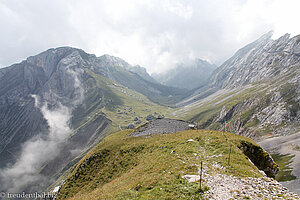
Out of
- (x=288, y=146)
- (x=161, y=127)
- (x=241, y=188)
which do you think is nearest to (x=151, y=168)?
(x=241, y=188)

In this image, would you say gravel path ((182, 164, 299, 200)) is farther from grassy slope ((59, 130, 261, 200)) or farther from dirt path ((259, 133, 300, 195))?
dirt path ((259, 133, 300, 195))

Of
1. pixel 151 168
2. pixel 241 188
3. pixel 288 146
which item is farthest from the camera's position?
pixel 288 146

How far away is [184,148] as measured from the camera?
26.0 m

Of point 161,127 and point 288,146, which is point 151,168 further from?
point 288,146

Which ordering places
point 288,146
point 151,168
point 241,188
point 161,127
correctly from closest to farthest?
1. point 241,188
2. point 151,168
3. point 161,127
4. point 288,146

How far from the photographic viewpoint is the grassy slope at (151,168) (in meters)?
15.6

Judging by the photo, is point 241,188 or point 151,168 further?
point 151,168

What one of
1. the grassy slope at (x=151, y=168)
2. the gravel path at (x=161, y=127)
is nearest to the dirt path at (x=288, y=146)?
the gravel path at (x=161, y=127)

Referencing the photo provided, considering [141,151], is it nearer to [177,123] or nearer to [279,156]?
[177,123]

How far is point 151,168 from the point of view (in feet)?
71.5

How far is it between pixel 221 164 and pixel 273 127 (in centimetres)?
17780

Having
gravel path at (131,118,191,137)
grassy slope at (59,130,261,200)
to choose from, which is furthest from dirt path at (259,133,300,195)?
grassy slope at (59,130,261,200)

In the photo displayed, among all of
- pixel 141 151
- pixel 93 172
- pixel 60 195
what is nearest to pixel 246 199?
pixel 141 151

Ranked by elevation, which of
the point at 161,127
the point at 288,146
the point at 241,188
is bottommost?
the point at 288,146
